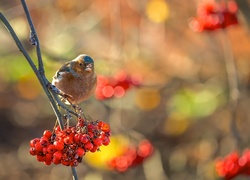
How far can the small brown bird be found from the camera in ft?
10.1

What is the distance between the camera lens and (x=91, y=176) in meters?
6.79

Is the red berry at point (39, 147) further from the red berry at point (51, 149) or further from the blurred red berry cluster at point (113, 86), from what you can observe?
the blurred red berry cluster at point (113, 86)

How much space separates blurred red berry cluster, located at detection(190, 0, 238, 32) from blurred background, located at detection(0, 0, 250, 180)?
41.1 inches

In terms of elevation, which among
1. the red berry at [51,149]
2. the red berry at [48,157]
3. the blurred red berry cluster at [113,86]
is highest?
the red berry at [51,149]

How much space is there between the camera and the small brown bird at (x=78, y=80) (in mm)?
3070

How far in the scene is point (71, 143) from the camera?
2.26m

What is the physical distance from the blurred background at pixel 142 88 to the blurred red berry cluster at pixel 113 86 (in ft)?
2.07

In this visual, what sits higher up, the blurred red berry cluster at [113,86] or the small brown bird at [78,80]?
the small brown bird at [78,80]

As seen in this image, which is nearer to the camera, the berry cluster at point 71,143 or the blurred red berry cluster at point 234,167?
the berry cluster at point 71,143

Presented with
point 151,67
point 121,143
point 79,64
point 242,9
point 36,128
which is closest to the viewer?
point 79,64

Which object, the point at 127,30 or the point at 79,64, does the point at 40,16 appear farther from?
the point at 79,64

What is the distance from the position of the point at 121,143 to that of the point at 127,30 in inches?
94.3

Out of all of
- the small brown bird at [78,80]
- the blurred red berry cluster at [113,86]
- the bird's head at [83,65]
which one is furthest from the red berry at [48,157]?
the blurred red berry cluster at [113,86]

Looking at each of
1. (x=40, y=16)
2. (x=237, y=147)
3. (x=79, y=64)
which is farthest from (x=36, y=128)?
(x=79, y=64)
